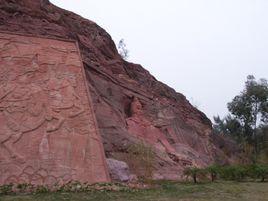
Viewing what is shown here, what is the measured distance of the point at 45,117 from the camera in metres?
10.7

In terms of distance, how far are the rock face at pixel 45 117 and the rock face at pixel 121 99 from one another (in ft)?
4.56

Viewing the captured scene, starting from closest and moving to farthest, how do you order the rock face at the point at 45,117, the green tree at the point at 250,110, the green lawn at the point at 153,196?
1. the green lawn at the point at 153,196
2. the rock face at the point at 45,117
3. the green tree at the point at 250,110

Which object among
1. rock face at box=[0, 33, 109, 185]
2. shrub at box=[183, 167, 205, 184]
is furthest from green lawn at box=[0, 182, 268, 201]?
shrub at box=[183, 167, 205, 184]

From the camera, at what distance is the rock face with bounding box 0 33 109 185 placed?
981cm

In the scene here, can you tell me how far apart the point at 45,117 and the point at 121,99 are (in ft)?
19.6

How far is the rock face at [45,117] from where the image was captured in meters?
9.81

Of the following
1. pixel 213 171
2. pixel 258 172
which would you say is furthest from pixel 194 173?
pixel 258 172

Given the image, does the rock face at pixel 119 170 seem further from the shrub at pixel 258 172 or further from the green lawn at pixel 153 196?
the shrub at pixel 258 172

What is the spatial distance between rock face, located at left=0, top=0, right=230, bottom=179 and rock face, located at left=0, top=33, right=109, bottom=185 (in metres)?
1.39

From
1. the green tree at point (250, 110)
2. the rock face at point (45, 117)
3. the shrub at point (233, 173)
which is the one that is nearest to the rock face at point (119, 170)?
the rock face at point (45, 117)

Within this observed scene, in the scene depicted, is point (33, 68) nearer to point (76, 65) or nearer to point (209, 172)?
point (76, 65)

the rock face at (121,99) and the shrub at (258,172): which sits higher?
the rock face at (121,99)

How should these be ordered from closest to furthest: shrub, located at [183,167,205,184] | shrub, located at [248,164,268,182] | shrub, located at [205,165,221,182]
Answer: shrub, located at [183,167,205,184] → shrub, located at [205,165,221,182] → shrub, located at [248,164,268,182]

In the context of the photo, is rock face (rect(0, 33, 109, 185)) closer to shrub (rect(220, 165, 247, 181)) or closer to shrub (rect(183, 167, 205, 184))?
shrub (rect(183, 167, 205, 184))
